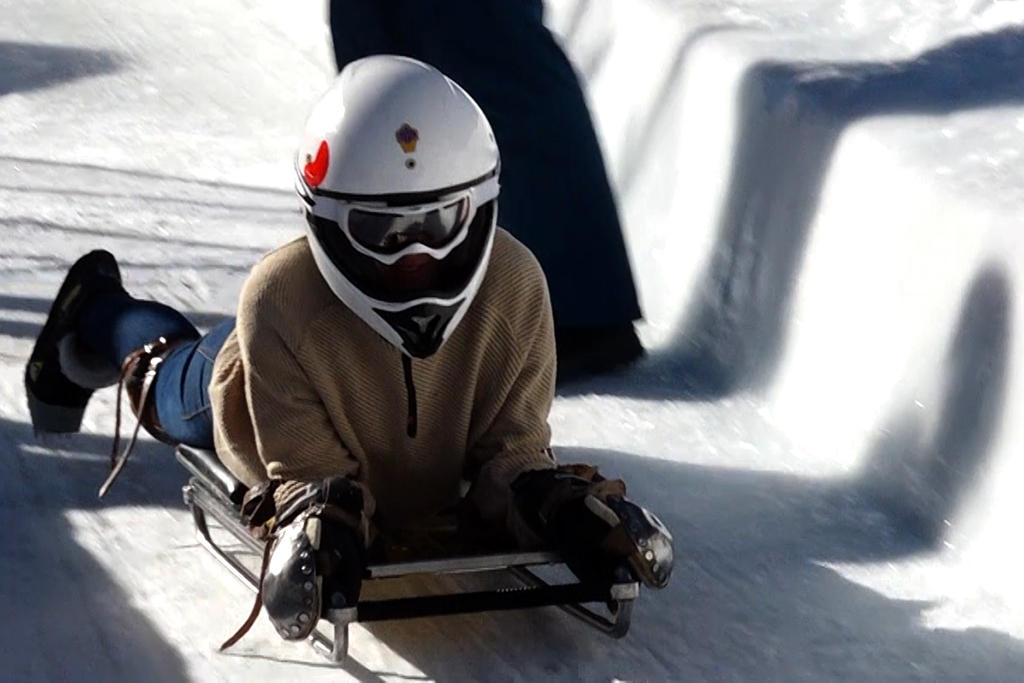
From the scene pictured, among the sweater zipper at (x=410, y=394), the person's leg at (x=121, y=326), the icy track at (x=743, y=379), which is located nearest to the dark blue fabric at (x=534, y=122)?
the icy track at (x=743, y=379)

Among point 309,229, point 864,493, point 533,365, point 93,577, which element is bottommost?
point 93,577

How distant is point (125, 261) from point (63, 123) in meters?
1.29

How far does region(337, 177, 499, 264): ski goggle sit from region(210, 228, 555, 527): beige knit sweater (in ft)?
0.49

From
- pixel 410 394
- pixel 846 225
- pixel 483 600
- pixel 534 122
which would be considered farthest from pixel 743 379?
pixel 483 600

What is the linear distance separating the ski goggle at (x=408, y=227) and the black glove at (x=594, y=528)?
38cm

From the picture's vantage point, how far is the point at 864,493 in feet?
10.6

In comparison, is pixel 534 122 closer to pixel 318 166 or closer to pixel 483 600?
pixel 318 166

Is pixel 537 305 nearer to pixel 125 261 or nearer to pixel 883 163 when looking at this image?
pixel 883 163

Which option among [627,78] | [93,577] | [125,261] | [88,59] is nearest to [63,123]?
[88,59]

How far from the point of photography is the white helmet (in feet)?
8.29

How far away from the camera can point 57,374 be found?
131 inches

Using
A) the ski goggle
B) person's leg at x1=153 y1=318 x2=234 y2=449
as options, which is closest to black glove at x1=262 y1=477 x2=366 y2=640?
the ski goggle

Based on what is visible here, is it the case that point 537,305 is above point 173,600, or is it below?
above

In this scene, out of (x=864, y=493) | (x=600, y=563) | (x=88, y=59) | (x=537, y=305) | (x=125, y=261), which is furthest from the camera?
(x=88, y=59)
